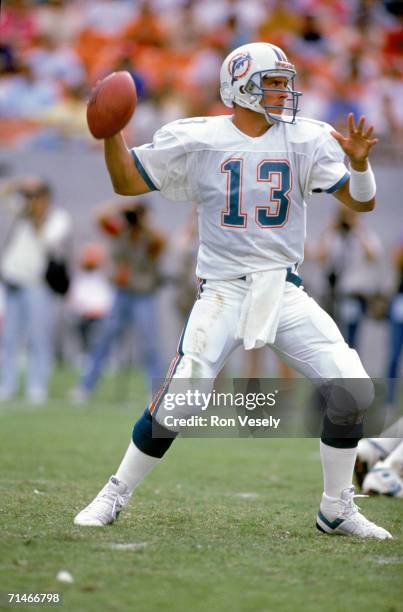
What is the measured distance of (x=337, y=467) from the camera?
4262mm

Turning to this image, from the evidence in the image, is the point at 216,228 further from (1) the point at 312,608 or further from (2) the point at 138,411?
(2) the point at 138,411

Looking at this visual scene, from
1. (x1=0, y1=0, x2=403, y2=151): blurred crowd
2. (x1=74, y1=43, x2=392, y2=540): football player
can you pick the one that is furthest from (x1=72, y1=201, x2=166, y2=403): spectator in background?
A: (x1=74, y1=43, x2=392, y2=540): football player

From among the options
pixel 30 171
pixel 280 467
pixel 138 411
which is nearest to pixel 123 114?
pixel 280 467

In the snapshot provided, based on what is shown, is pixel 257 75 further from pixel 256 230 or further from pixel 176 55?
pixel 176 55

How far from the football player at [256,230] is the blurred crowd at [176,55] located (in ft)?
27.5

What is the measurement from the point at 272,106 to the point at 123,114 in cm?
59

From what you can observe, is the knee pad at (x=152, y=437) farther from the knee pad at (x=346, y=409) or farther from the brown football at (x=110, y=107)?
the brown football at (x=110, y=107)

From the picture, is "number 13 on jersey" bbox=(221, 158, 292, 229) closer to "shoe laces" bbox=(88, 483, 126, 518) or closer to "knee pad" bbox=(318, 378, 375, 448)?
"knee pad" bbox=(318, 378, 375, 448)

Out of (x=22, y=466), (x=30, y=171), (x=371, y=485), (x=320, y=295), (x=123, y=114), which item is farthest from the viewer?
(x=30, y=171)

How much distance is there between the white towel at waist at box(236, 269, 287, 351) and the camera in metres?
4.19

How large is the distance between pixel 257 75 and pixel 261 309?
37.1 inches

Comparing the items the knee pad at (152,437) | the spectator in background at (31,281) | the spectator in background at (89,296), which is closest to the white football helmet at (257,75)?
the knee pad at (152,437)

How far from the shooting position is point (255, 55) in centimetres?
438

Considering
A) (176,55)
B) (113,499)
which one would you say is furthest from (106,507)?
(176,55)
